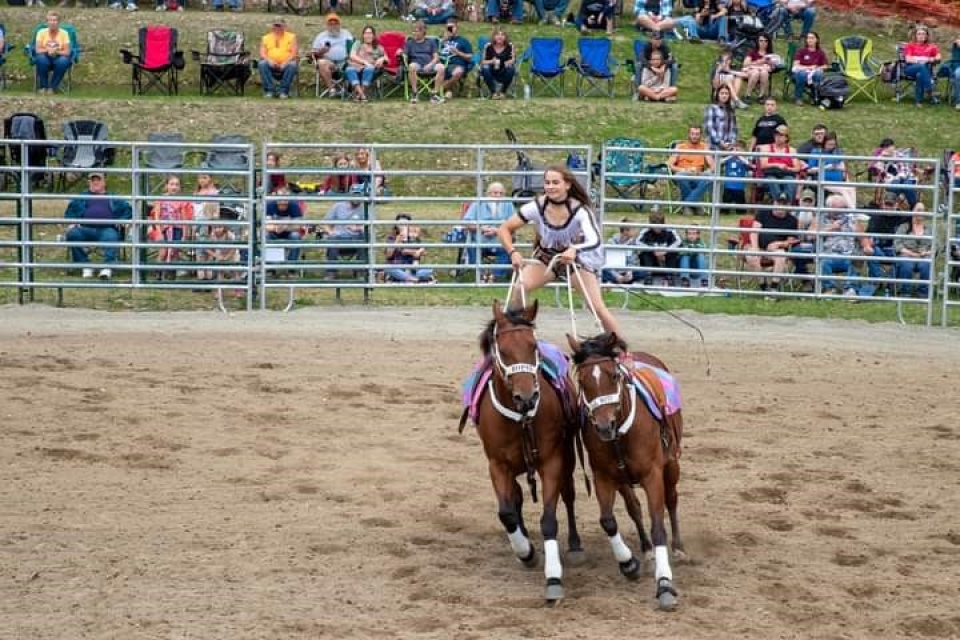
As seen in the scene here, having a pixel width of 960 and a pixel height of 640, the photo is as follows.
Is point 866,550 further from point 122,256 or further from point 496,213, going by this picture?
point 122,256

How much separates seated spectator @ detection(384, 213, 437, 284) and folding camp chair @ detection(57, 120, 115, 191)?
5.17 m

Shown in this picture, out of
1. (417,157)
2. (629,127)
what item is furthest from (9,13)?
(629,127)

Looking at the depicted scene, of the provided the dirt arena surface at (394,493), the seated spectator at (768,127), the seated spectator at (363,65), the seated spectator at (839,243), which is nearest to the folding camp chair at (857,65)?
the seated spectator at (768,127)

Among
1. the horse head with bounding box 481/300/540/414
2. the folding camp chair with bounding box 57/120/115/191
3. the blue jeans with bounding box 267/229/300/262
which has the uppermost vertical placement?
the folding camp chair with bounding box 57/120/115/191

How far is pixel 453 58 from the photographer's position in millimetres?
24609

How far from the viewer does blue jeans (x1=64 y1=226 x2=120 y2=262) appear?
1666 cm

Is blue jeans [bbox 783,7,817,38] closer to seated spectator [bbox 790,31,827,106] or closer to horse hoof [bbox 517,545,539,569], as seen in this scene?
seated spectator [bbox 790,31,827,106]

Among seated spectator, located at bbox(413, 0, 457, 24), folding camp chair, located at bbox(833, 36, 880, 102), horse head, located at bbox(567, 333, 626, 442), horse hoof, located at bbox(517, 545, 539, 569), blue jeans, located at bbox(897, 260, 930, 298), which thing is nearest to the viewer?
horse head, located at bbox(567, 333, 626, 442)

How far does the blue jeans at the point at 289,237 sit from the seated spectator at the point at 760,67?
10.9m

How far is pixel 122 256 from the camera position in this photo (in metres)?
17.1

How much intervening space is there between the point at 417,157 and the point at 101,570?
15.3m

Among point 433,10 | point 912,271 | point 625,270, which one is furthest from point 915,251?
point 433,10

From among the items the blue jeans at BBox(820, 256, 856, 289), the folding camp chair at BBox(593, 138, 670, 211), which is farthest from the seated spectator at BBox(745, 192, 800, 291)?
the folding camp chair at BBox(593, 138, 670, 211)

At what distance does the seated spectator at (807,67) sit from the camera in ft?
82.5
